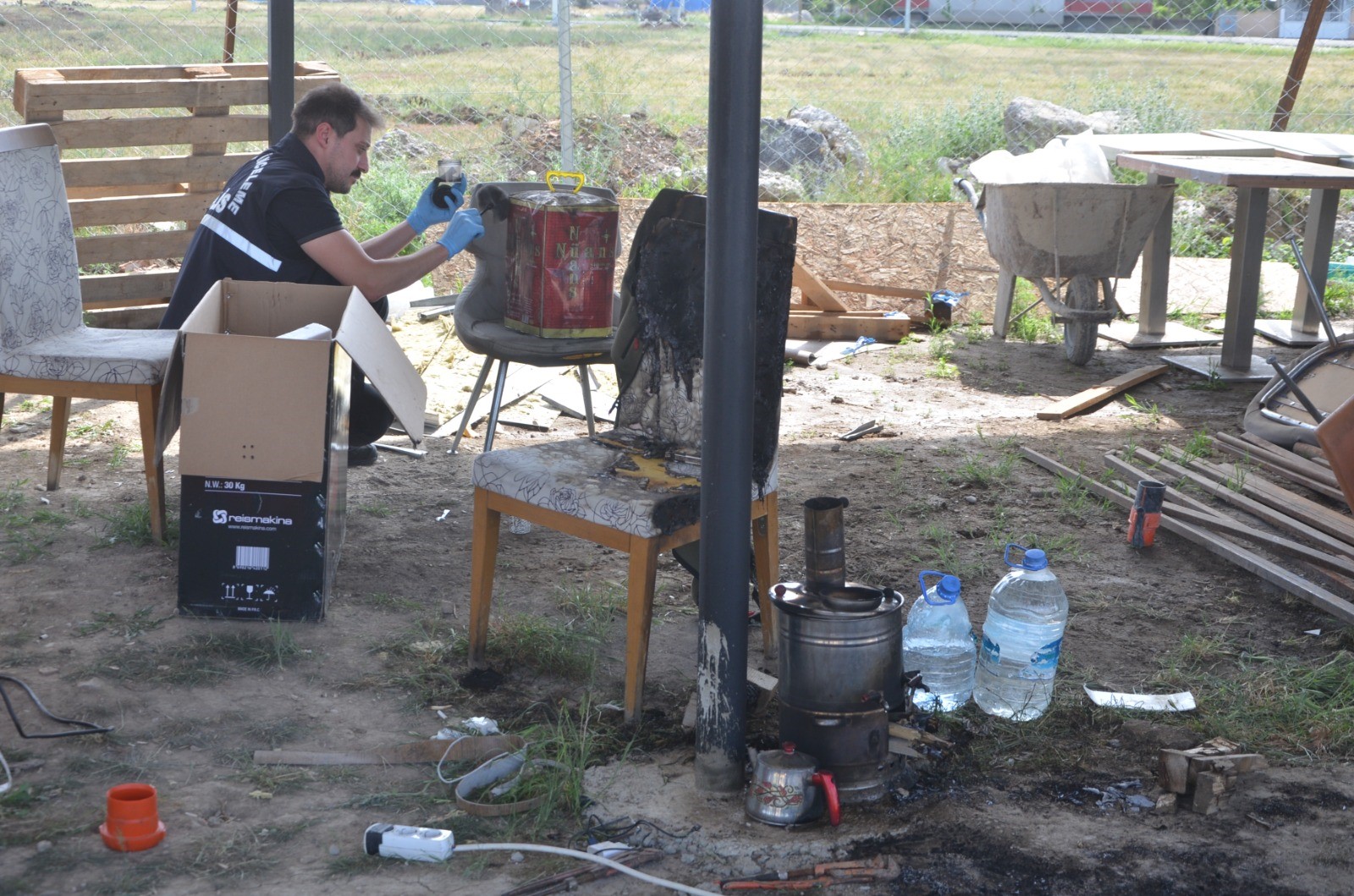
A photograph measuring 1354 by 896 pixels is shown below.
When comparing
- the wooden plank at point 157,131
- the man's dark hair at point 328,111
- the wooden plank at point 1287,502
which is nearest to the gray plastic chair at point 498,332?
the man's dark hair at point 328,111

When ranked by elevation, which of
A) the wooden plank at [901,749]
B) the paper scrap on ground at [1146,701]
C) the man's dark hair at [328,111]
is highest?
the man's dark hair at [328,111]

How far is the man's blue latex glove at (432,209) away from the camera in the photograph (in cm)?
448

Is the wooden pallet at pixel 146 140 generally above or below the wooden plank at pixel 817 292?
above

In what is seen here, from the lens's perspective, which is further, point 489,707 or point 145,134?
point 145,134

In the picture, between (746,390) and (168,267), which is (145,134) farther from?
(746,390)

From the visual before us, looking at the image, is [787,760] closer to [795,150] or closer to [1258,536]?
[1258,536]

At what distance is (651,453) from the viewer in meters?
3.35

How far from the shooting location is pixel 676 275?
3.37m

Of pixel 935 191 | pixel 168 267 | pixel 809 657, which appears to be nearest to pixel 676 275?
pixel 809 657

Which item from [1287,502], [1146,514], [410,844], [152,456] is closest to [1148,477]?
[1287,502]

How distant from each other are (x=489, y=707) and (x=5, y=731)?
116 cm

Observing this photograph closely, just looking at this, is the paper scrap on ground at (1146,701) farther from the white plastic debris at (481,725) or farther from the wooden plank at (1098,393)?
the wooden plank at (1098,393)

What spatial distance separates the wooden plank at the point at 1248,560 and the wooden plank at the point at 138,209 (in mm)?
4599

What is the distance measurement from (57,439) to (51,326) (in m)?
0.46
